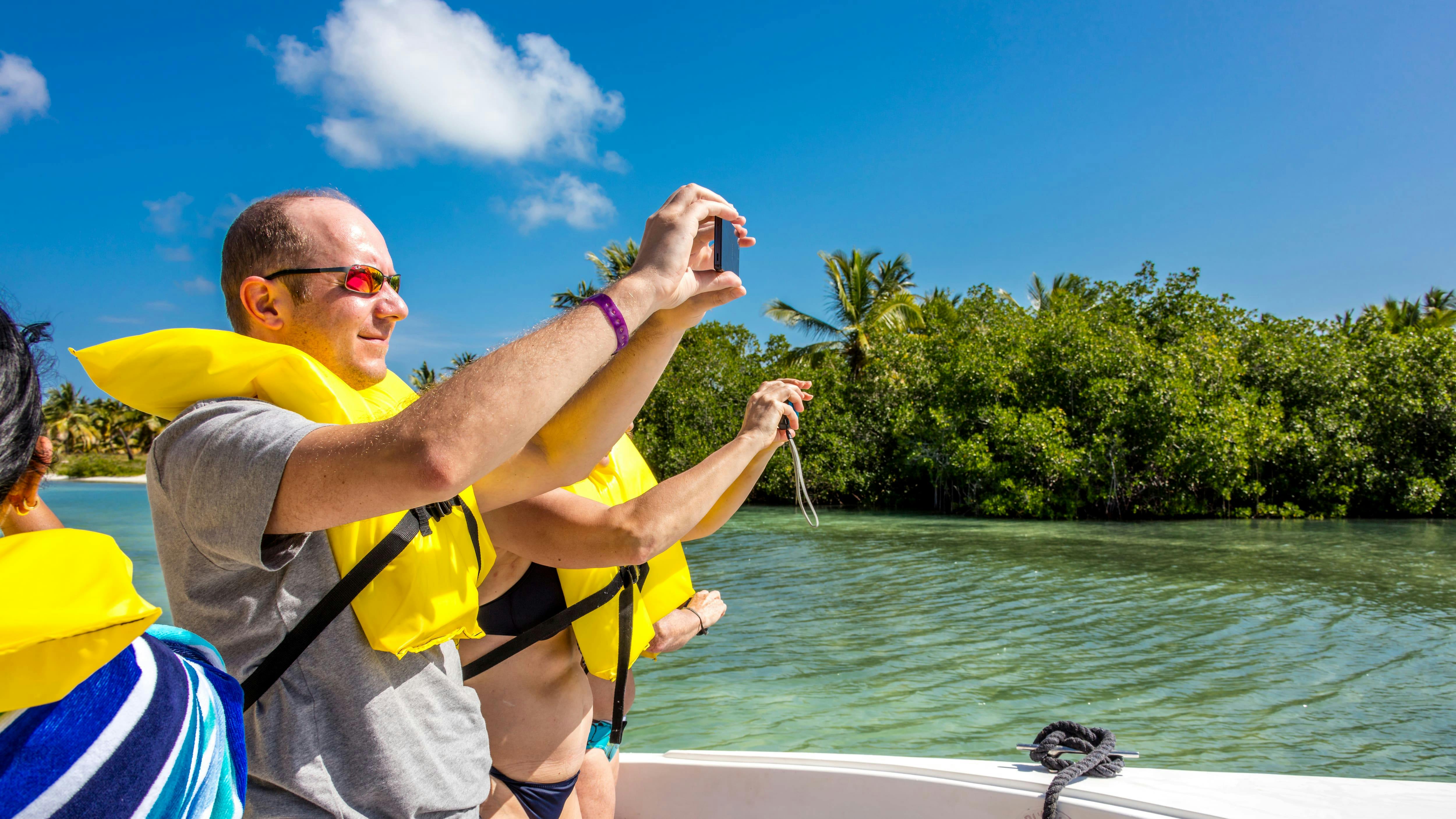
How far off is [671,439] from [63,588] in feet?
87.1

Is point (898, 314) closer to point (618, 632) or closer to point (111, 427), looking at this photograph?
point (618, 632)

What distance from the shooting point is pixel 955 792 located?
2275 millimetres

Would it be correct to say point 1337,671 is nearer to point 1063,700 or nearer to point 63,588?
point 1063,700

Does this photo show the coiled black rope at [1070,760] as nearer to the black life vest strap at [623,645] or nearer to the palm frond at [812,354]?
the black life vest strap at [623,645]

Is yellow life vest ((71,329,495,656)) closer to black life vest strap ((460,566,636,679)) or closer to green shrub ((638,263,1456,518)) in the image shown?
black life vest strap ((460,566,636,679))

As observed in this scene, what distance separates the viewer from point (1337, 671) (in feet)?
22.9

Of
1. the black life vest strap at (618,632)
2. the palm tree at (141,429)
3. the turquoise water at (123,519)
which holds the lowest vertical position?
the turquoise water at (123,519)

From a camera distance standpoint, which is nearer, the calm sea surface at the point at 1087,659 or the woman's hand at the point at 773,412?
the woman's hand at the point at 773,412

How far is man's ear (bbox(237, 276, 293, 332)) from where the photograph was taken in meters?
1.27

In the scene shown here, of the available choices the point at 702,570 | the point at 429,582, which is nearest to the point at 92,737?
the point at 429,582

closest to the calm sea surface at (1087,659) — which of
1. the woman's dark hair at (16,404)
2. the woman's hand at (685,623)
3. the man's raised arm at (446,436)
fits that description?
the woman's hand at (685,623)

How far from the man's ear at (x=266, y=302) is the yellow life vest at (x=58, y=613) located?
75 centimetres

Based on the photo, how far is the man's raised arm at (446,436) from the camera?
871 mm

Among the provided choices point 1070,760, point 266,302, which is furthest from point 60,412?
point 1070,760
